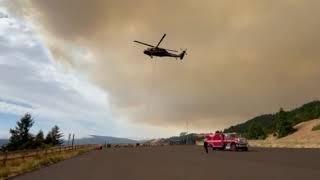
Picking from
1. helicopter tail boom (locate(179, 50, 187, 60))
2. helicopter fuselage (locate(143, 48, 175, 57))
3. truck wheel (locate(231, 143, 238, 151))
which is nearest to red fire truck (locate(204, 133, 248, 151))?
truck wheel (locate(231, 143, 238, 151))

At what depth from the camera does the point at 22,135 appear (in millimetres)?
149875

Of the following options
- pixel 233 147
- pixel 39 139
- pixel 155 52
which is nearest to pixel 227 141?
pixel 233 147

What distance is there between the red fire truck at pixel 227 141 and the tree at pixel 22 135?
97151 mm

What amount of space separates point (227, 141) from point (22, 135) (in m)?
109

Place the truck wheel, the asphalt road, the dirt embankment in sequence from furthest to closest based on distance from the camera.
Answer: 1. the dirt embankment
2. the truck wheel
3. the asphalt road

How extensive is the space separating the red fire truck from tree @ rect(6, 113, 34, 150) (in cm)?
9715

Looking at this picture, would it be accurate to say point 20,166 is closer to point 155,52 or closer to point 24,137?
point 155,52

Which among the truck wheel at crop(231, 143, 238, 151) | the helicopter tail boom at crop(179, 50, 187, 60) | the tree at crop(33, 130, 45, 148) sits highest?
the helicopter tail boom at crop(179, 50, 187, 60)

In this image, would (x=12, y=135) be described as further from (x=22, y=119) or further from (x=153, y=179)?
(x=153, y=179)

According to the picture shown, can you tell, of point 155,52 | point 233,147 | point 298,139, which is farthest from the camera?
point 298,139

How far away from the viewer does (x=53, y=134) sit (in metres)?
177

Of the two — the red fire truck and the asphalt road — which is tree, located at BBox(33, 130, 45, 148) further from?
the asphalt road

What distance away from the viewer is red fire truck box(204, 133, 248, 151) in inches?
2126

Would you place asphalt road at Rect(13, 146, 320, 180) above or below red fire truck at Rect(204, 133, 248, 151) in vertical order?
below
